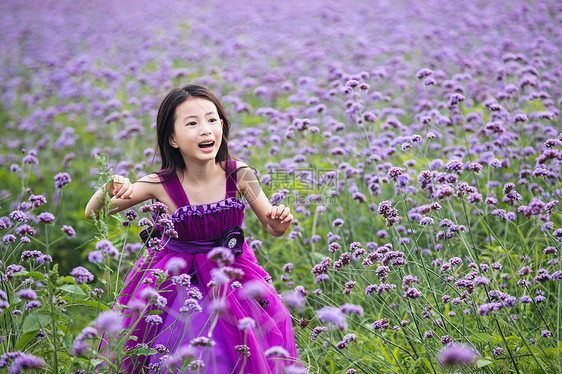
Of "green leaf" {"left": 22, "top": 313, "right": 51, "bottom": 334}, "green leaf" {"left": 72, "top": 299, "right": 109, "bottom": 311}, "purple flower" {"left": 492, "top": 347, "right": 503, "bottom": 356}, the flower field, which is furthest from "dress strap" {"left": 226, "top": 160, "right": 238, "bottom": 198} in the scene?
"purple flower" {"left": 492, "top": 347, "right": 503, "bottom": 356}

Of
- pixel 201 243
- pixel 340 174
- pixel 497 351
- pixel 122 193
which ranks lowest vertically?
pixel 497 351

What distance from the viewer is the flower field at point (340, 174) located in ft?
7.39

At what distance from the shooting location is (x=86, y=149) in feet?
19.1

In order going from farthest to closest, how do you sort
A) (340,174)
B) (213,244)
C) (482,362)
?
(340,174) < (213,244) < (482,362)

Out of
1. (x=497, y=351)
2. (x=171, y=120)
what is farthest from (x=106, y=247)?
(x=497, y=351)

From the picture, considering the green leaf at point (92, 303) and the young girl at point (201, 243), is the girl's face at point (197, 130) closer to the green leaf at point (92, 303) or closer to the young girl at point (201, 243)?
the young girl at point (201, 243)

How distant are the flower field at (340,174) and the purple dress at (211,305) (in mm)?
100

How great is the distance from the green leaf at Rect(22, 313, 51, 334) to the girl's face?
1017mm

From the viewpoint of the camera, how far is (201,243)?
8.78 feet

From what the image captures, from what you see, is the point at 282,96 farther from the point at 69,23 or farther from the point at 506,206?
the point at 69,23

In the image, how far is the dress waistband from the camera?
2.66m

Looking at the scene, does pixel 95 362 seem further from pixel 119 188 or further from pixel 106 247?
pixel 119 188

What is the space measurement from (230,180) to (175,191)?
A: 0.31 meters

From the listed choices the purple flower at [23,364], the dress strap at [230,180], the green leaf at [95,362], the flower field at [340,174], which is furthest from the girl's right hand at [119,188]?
the purple flower at [23,364]
